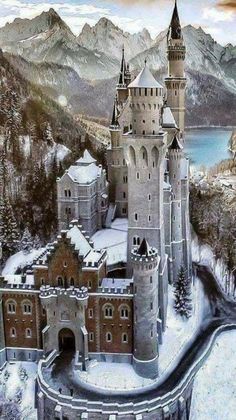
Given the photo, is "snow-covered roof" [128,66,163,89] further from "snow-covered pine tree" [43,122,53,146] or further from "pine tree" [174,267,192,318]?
"snow-covered pine tree" [43,122,53,146]

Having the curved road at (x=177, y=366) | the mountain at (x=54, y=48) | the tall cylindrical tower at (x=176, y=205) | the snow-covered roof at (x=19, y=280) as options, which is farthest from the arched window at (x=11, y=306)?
the mountain at (x=54, y=48)

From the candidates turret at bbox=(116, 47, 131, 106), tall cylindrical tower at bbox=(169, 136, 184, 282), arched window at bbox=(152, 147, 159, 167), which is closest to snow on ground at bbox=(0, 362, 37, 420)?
tall cylindrical tower at bbox=(169, 136, 184, 282)

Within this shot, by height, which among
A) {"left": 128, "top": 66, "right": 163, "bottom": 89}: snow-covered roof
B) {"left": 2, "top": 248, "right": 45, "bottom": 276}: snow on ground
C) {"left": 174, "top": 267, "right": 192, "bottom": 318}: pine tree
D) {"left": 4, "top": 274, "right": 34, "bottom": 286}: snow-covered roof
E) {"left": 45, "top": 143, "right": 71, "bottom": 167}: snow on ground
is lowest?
{"left": 174, "top": 267, "right": 192, "bottom": 318}: pine tree

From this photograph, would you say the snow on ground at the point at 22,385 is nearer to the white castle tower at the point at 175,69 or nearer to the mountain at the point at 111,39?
the white castle tower at the point at 175,69

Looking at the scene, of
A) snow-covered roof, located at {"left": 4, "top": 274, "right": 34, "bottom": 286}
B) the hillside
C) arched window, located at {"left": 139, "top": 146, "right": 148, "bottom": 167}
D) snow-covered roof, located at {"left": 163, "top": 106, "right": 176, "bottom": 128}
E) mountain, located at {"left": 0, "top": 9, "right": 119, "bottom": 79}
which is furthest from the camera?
mountain, located at {"left": 0, "top": 9, "right": 119, "bottom": 79}

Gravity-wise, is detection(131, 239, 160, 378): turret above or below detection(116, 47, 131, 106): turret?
below

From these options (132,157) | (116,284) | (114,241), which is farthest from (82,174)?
(116,284)

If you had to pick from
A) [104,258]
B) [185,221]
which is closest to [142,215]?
[104,258]
